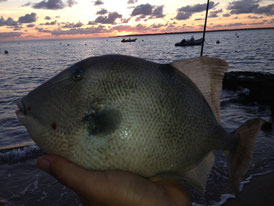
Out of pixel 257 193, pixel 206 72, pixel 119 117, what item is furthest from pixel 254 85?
pixel 119 117

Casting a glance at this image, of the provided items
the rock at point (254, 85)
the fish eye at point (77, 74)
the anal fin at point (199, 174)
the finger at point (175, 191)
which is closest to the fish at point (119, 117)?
the fish eye at point (77, 74)

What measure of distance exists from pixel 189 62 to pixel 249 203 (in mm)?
4127

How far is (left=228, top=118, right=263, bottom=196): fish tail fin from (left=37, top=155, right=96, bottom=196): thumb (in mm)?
1401

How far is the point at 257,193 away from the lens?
16.0 ft

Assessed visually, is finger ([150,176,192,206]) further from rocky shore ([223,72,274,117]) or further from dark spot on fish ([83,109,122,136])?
rocky shore ([223,72,274,117])

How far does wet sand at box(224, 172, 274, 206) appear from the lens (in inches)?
179

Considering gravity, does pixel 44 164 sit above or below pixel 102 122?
below

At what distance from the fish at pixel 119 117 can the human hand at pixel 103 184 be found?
6 cm

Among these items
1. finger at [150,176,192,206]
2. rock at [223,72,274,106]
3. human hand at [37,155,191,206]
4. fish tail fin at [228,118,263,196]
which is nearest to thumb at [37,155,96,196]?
human hand at [37,155,191,206]

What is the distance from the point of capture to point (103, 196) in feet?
5.19

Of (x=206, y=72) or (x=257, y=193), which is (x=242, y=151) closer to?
(x=206, y=72)

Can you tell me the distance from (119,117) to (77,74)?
46 cm

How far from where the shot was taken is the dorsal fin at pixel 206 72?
1916mm

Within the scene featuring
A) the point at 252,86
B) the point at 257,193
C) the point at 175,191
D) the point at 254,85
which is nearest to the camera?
the point at 175,191
